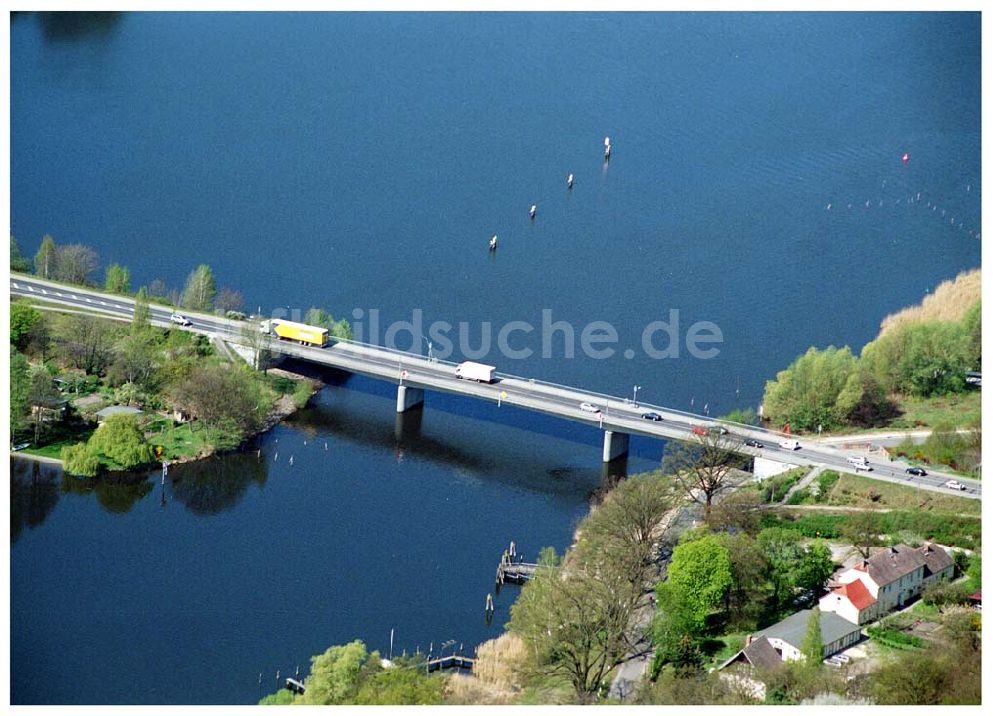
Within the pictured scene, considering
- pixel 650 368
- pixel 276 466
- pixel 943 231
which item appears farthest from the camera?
pixel 943 231

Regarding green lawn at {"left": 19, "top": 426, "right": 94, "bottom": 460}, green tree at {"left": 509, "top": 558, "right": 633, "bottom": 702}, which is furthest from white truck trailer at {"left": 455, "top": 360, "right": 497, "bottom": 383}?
green tree at {"left": 509, "top": 558, "right": 633, "bottom": 702}

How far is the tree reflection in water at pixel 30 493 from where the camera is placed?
237 feet

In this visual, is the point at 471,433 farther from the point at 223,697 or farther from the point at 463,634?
the point at 223,697

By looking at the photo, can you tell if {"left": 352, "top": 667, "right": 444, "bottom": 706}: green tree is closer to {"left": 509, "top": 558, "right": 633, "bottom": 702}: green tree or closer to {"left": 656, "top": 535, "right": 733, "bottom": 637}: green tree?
{"left": 509, "top": 558, "right": 633, "bottom": 702}: green tree

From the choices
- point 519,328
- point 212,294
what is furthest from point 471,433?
point 212,294

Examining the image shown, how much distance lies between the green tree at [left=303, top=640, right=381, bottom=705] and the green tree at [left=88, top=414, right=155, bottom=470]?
19.8 meters

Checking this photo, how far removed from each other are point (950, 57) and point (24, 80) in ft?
202

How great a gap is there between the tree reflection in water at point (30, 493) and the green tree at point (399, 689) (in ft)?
65.3

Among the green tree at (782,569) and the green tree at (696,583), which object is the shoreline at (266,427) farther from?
the green tree at (782,569)

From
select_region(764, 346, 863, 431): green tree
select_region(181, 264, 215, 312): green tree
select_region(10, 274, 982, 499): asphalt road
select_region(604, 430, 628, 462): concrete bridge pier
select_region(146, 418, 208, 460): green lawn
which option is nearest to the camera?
select_region(10, 274, 982, 499): asphalt road

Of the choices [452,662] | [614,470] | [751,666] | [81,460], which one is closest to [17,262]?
[81,460]

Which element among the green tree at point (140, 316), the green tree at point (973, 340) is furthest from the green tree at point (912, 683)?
the green tree at point (140, 316)

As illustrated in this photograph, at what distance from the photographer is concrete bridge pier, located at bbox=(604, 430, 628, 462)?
258ft

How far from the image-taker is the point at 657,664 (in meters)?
60.2
